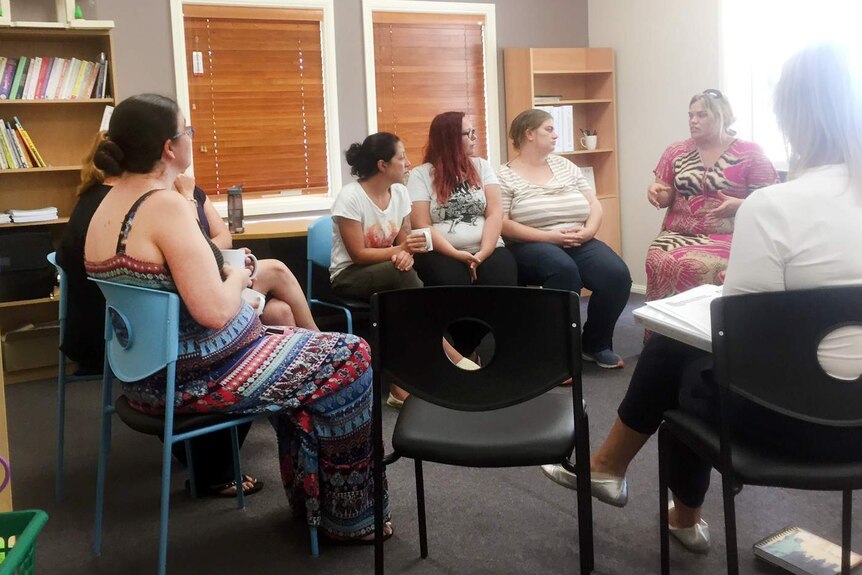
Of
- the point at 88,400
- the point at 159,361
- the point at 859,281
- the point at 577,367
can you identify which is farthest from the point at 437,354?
the point at 88,400

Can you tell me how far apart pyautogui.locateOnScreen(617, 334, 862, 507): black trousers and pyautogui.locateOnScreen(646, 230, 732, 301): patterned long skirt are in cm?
158

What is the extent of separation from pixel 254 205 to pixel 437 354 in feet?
10.8

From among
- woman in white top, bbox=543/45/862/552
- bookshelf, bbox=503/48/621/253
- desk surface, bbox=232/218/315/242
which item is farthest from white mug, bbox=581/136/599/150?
woman in white top, bbox=543/45/862/552

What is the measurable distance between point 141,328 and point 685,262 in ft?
7.96

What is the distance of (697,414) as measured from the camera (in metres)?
1.72

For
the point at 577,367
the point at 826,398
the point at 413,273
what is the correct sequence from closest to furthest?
1. the point at 826,398
2. the point at 577,367
3. the point at 413,273

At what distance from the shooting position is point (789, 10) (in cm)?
457

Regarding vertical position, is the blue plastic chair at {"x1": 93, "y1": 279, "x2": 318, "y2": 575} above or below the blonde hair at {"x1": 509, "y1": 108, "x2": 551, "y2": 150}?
below

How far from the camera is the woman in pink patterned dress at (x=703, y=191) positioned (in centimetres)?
356

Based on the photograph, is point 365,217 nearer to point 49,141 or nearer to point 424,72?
point 49,141

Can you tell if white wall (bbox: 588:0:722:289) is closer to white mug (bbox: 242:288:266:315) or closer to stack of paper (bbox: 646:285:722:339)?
stack of paper (bbox: 646:285:722:339)

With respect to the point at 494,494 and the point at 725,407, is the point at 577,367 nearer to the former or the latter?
the point at 725,407

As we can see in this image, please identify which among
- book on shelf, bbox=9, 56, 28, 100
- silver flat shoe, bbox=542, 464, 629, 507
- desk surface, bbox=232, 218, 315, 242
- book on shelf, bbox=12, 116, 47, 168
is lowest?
silver flat shoe, bbox=542, 464, 629, 507

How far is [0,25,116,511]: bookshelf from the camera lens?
403 cm
